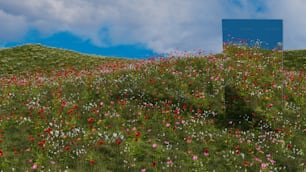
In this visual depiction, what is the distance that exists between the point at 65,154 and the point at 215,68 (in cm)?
882

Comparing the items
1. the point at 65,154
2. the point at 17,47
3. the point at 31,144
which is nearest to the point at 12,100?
the point at 31,144

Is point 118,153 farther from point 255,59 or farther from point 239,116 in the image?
point 255,59

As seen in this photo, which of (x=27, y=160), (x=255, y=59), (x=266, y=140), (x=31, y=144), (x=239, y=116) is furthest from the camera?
(x=255, y=59)

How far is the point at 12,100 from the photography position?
14.8 m

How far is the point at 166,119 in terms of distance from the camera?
1232cm

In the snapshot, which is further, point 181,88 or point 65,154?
point 181,88
